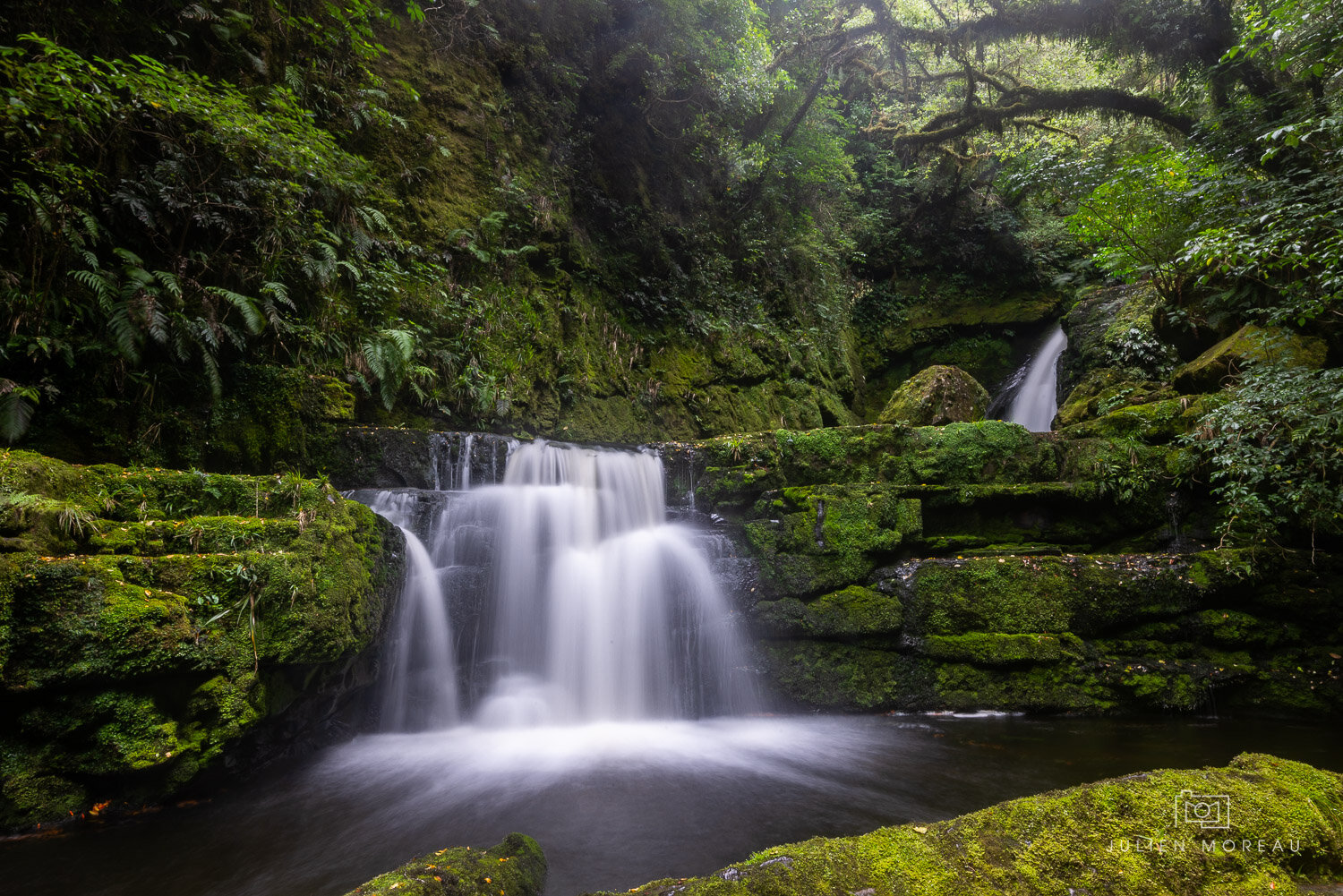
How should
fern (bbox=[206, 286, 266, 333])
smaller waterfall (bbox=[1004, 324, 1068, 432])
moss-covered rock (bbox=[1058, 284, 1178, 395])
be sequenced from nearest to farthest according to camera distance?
fern (bbox=[206, 286, 266, 333])
moss-covered rock (bbox=[1058, 284, 1178, 395])
smaller waterfall (bbox=[1004, 324, 1068, 432])

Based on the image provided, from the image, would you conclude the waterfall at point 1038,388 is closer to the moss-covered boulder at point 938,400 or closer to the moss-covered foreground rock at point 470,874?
the moss-covered boulder at point 938,400

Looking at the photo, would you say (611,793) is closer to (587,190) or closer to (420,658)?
(420,658)

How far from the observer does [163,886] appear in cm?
284

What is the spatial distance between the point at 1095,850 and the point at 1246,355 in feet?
26.6

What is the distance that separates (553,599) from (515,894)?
391cm

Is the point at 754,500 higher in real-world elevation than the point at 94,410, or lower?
lower

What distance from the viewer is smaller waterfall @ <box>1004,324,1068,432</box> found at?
509 inches

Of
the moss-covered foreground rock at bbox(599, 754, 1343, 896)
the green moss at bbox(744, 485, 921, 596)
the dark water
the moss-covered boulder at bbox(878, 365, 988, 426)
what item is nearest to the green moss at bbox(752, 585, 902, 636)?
the green moss at bbox(744, 485, 921, 596)

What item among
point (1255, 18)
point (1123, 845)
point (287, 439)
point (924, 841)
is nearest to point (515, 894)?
point (924, 841)

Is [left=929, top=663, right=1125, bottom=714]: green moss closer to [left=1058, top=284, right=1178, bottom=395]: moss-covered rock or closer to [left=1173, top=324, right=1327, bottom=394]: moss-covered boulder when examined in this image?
[left=1173, top=324, right=1327, bottom=394]: moss-covered boulder

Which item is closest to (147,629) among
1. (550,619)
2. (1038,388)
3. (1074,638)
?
(550,619)

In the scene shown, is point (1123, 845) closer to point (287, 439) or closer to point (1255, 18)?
point (287, 439)

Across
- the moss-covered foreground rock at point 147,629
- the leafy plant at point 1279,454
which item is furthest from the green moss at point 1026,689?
the moss-covered foreground rock at point 147,629

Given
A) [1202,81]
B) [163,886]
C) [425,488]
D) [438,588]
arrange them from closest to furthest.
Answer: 1. [163,886]
2. [438,588]
3. [425,488]
4. [1202,81]
